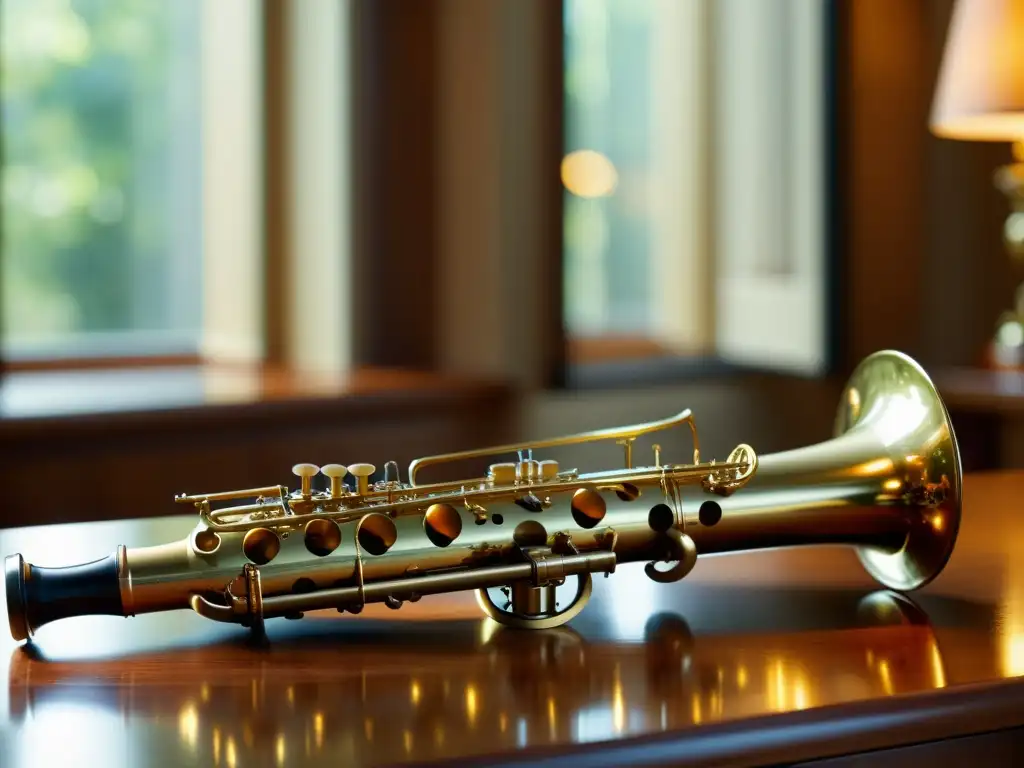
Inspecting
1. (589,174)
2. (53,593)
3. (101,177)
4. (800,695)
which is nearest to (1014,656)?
(800,695)

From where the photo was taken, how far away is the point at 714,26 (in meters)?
3.97

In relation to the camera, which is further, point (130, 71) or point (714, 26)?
point (714, 26)

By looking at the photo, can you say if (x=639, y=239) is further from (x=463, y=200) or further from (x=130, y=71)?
(x=130, y=71)

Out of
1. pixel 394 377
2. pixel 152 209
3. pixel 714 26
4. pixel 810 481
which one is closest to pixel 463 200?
pixel 394 377

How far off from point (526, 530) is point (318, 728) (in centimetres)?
26

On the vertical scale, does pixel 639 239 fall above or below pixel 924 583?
above

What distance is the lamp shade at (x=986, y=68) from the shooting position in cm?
186

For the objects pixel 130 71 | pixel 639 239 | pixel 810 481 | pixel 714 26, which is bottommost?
pixel 810 481

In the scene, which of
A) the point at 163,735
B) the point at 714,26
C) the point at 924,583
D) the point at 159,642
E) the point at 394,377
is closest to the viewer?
the point at 163,735

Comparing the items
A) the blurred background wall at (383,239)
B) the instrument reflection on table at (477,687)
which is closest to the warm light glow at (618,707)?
the instrument reflection on table at (477,687)

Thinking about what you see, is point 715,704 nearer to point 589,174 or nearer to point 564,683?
point 564,683

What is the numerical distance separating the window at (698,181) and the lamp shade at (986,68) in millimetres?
Result: 1337

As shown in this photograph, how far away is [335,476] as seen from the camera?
930 millimetres

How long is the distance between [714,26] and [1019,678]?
136 inches
